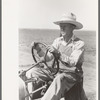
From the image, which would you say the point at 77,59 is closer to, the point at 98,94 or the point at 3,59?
the point at 98,94

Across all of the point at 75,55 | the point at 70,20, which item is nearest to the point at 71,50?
the point at 75,55

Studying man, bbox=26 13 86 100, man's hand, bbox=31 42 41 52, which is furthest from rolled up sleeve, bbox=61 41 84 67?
man's hand, bbox=31 42 41 52

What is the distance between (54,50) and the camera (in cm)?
168

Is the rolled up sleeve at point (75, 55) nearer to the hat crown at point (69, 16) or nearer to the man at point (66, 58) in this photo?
the man at point (66, 58)

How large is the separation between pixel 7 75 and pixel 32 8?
33cm

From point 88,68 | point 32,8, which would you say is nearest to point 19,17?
point 32,8

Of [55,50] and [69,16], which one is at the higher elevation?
[69,16]

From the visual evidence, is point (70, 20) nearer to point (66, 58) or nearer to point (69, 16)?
point (69, 16)

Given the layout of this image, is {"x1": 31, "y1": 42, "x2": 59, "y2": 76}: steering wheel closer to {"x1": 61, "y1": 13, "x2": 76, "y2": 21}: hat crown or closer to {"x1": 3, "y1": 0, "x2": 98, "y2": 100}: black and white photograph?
{"x1": 3, "y1": 0, "x2": 98, "y2": 100}: black and white photograph

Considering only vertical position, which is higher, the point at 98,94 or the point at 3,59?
the point at 3,59

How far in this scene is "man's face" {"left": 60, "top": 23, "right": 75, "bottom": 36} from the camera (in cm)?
170

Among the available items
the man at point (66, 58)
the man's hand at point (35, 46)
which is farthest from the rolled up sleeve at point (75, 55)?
the man's hand at point (35, 46)

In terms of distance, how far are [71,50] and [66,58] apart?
47 millimetres

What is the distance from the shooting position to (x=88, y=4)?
176 cm
